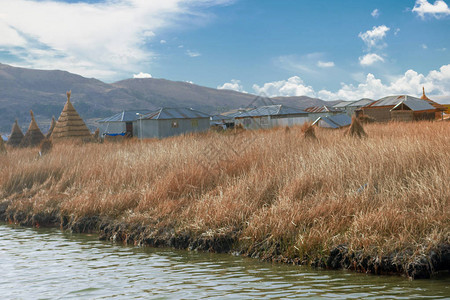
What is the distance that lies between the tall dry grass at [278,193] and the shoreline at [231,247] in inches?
4.9

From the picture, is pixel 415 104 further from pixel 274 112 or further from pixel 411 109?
pixel 274 112

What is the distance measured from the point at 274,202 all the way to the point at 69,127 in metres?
22.1

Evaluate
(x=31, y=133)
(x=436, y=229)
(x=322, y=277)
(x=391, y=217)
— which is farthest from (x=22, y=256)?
(x=31, y=133)

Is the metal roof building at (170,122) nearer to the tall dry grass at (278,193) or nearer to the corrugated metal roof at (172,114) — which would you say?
the corrugated metal roof at (172,114)

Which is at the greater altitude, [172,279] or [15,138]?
[15,138]

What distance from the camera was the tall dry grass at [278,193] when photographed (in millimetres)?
7480

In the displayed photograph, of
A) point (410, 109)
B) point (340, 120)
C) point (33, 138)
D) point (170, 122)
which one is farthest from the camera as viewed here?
point (170, 122)

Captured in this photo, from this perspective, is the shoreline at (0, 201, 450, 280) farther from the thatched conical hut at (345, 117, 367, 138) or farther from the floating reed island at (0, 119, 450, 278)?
the thatched conical hut at (345, 117, 367, 138)

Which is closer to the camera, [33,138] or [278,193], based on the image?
[278,193]

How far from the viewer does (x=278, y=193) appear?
380 inches

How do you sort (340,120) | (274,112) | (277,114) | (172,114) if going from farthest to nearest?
1. (274,112)
2. (277,114)
3. (172,114)
4. (340,120)

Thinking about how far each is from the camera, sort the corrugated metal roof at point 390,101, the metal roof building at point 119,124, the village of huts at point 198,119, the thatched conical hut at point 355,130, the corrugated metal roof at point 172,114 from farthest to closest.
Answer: the metal roof building at point 119,124 → the corrugated metal roof at point 172,114 → the corrugated metal roof at point 390,101 → the village of huts at point 198,119 → the thatched conical hut at point 355,130

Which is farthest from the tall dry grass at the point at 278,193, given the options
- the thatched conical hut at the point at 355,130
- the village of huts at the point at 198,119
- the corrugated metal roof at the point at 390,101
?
the corrugated metal roof at the point at 390,101

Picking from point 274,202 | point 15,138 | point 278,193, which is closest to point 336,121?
point 15,138
